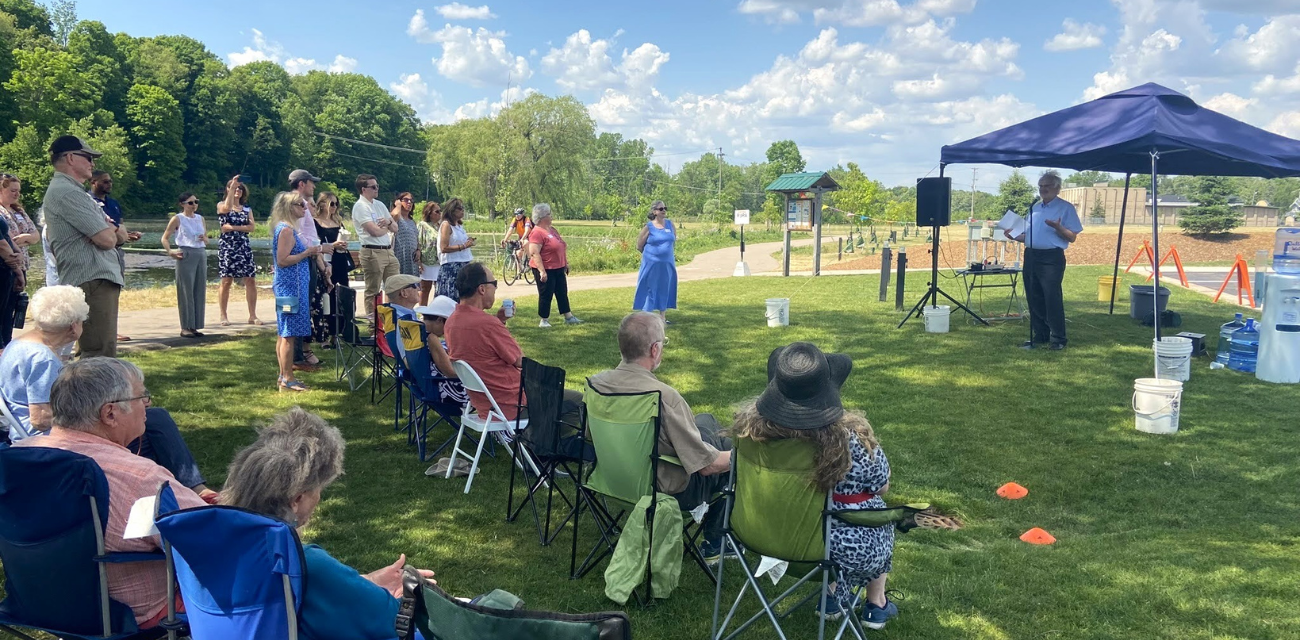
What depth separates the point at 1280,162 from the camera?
7.45 metres

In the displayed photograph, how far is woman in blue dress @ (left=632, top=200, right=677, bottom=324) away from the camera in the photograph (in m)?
9.61

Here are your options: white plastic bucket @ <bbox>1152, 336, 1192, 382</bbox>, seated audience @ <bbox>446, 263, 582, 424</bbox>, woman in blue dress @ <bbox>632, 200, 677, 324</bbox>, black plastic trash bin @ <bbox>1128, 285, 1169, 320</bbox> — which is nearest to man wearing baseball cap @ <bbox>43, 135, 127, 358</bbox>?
seated audience @ <bbox>446, 263, 582, 424</bbox>

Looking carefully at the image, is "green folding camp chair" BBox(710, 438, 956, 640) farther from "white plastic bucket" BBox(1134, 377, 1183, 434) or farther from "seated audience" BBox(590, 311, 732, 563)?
"white plastic bucket" BBox(1134, 377, 1183, 434)

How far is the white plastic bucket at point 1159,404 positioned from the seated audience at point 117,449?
19.6ft

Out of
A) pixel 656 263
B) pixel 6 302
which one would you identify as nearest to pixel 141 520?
pixel 6 302

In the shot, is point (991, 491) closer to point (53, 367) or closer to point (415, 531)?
point (415, 531)

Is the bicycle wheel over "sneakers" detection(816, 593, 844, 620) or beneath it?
over

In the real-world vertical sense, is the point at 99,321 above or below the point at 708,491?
above

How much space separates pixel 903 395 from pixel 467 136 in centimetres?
4490

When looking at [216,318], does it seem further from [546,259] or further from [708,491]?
[708,491]

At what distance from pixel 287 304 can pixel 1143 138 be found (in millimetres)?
7412

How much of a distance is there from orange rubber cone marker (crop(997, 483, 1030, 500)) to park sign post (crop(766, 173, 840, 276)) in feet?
46.8

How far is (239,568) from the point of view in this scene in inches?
70.4

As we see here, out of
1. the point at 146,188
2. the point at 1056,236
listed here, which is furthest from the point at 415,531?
the point at 146,188
